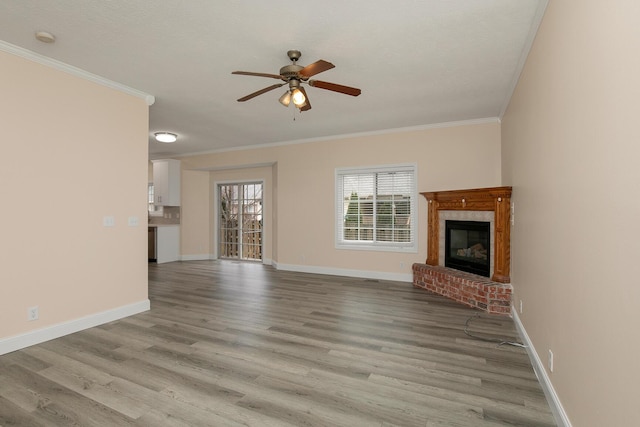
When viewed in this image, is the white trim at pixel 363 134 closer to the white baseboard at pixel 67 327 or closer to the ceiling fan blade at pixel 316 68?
the ceiling fan blade at pixel 316 68

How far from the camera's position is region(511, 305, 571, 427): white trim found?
1.84 metres

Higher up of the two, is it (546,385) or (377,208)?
(377,208)

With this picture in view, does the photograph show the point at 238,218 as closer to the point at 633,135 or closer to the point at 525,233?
the point at 525,233

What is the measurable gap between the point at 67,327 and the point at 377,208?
490 cm

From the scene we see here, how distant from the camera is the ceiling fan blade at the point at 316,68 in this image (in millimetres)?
2510

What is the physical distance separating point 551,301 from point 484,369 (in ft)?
2.62

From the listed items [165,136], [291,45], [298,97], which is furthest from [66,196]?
[165,136]

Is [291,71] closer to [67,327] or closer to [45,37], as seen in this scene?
[45,37]

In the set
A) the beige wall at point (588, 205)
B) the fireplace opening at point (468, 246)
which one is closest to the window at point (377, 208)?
the fireplace opening at point (468, 246)

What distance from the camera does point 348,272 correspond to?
6.25 meters

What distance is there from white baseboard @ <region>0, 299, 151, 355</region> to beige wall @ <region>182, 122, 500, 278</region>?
131 inches

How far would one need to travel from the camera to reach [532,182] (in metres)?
2.77

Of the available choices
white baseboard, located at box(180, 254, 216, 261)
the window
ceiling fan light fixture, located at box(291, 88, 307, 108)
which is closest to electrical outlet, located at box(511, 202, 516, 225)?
the window

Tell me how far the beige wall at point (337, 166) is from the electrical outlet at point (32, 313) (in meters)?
4.38
